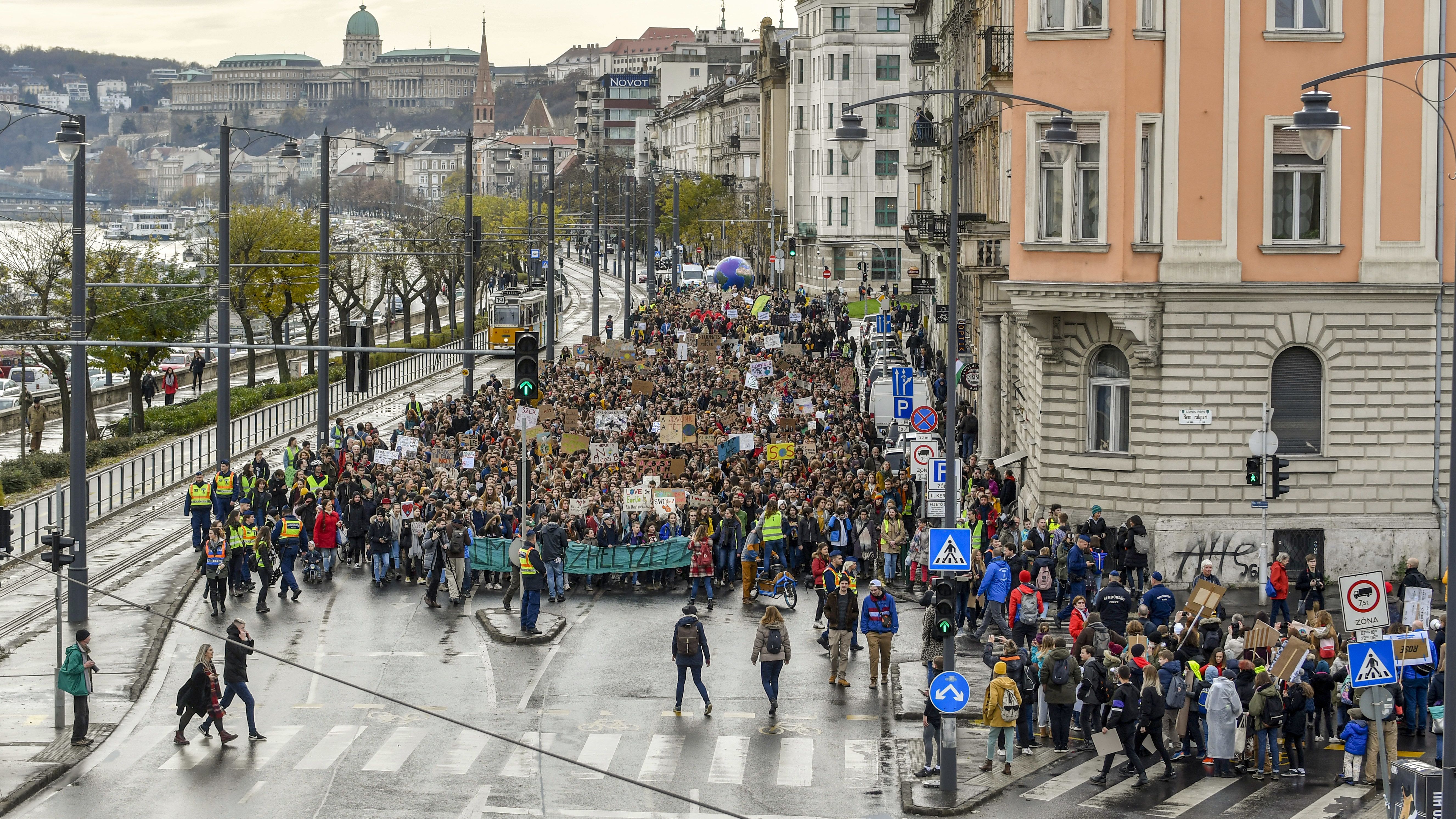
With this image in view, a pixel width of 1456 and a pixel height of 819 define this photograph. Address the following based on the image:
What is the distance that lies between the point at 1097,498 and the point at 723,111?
131079 mm

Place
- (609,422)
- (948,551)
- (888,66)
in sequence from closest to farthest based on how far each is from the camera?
1. (948,551)
2. (609,422)
3. (888,66)

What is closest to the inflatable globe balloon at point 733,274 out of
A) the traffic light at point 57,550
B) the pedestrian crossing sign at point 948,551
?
the traffic light at point 57,550

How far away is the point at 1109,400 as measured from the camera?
30828 mm

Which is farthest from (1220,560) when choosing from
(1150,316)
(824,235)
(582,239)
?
(582,239)

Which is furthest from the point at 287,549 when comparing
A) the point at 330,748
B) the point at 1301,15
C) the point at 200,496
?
the point at 1301,15

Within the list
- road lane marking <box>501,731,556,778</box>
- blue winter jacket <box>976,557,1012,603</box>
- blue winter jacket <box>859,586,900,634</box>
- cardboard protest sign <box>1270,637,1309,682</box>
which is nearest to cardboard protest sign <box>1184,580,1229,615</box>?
cardboard protest sign <box>1270,637,1309,682</box>

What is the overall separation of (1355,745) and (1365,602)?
75.0 inches

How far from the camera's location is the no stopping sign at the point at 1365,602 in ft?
61.5

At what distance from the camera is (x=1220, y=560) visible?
29.9 metres

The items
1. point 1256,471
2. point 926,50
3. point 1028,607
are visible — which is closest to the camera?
point 1028,607

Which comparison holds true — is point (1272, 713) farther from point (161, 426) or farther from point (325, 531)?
point (161, 426)

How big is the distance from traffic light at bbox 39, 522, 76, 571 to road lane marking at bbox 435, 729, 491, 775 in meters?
5.64

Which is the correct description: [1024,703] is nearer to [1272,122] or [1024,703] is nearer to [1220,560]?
[1220,560]

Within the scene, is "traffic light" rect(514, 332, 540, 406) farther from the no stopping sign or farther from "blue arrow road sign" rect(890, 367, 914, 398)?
the no stopping sign
